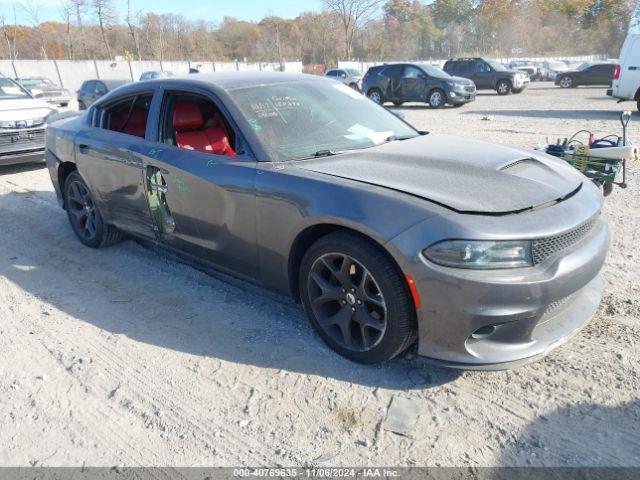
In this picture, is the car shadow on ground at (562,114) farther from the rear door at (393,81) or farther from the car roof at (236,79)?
the car roof at (236,79)

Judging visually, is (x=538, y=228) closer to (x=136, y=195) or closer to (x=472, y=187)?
(x=472, y=187)

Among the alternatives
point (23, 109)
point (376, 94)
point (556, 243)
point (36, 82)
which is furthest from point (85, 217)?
point (36, 82)

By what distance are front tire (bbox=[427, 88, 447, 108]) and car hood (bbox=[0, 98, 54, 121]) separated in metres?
13.1

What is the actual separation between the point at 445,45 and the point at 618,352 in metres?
96.6

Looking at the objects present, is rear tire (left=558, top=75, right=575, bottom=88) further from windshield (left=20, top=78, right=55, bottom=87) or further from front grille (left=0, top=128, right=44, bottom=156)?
front grille (left=0, top=128, right=44, bottom=156)

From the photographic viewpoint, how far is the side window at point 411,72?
18.9 meters

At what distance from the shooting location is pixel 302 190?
291 centimetres

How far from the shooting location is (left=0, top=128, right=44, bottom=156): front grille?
8289 mm

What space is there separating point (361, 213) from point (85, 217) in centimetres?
345

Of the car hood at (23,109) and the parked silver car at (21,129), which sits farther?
the car hood at (23,109)

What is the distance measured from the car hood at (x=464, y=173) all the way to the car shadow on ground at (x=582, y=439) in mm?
1025

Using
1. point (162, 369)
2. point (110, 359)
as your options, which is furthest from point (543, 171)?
point (110, 359)

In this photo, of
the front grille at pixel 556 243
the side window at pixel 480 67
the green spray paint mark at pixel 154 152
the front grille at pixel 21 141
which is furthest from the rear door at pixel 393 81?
the front grille at pixel 556 243

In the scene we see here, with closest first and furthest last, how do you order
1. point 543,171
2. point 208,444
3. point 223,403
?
point 208,444 → point 223,403 → point 543,171
